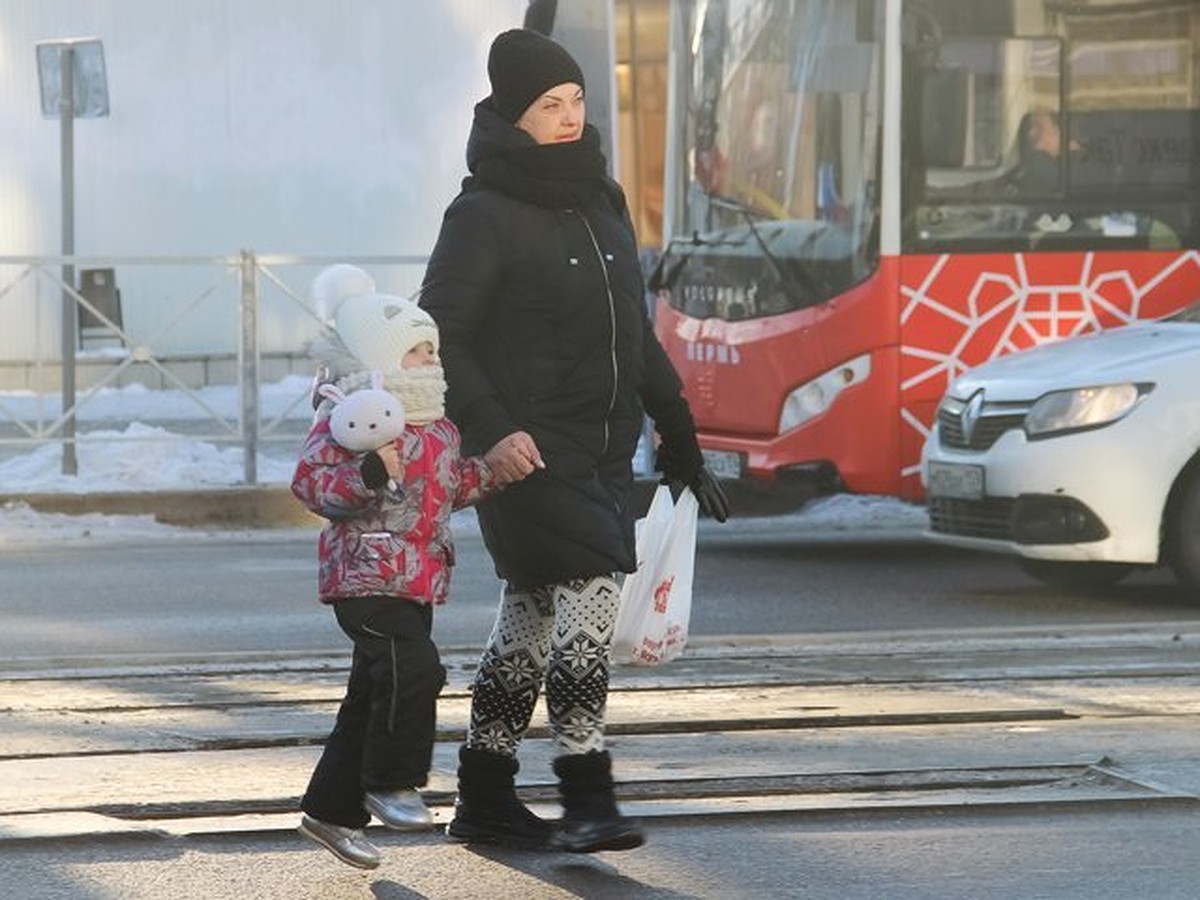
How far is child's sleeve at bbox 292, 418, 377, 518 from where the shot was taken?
19.0 ft

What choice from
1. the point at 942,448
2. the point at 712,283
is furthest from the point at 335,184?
the point at 942,448

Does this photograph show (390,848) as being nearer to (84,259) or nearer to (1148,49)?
(1148,49)

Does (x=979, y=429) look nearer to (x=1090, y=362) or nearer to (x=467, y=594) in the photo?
(x=1090, y=362)

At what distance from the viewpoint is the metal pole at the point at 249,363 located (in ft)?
51.8

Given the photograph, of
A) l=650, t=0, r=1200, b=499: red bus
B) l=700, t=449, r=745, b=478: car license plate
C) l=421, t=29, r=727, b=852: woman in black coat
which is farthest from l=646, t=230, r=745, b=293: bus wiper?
l=421, t=29, r=727, b=852: woman in black coat

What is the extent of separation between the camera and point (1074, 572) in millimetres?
11695

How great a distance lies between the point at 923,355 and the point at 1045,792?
235 inches

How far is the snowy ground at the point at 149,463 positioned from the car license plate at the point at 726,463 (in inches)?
66.3

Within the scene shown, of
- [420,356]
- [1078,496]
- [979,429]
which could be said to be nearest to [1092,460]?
[1078,496]

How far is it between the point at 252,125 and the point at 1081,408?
12771 mm

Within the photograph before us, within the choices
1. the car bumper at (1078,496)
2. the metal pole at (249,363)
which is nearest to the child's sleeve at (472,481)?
the car bumper at (1078,496)

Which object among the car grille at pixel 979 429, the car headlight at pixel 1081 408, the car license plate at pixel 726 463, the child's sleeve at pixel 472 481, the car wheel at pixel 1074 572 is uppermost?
the child's sleeve at pixel 472 481

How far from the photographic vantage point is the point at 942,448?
11.6 metres

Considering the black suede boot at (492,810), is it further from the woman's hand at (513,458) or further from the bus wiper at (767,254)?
the bus wiper at (767,254)
